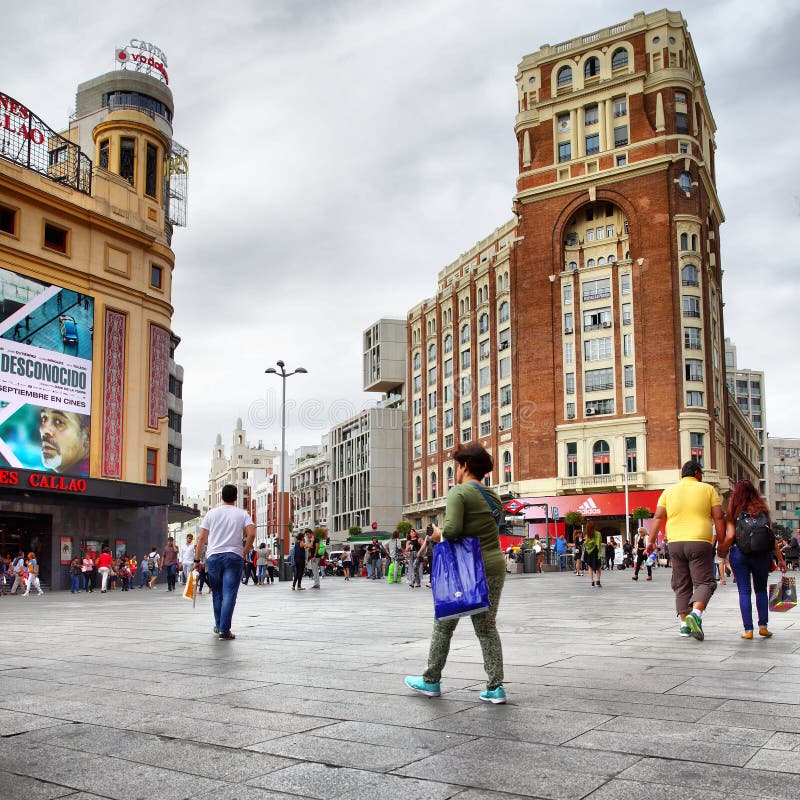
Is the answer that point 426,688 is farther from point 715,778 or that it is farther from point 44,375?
point 44,375

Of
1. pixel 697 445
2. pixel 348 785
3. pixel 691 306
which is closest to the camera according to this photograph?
pixel 348 785

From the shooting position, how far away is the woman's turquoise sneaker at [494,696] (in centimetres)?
542

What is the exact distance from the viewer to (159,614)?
14945mm

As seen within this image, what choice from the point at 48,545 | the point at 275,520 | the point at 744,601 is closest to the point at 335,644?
the point at 744,601

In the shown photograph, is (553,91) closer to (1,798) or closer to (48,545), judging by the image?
(48,545)

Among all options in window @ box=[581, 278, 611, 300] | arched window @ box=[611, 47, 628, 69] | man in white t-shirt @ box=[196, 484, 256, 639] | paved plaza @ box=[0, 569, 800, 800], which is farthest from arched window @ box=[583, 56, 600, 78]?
man in white t-shirt @ box=[196, 484, 256, 639]

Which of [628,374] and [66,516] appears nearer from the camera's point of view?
[66,516]

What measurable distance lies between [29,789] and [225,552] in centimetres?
610

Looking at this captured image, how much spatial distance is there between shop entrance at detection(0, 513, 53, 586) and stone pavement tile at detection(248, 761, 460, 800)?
33.1m

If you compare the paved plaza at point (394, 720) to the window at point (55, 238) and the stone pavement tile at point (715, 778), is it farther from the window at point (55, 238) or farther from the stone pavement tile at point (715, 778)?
the window at point (55, 238)

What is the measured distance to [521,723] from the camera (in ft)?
15.9

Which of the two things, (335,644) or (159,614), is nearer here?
(335,644)

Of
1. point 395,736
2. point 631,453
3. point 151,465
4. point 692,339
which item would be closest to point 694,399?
point 692,339

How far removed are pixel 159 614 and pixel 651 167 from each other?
59.4 m
